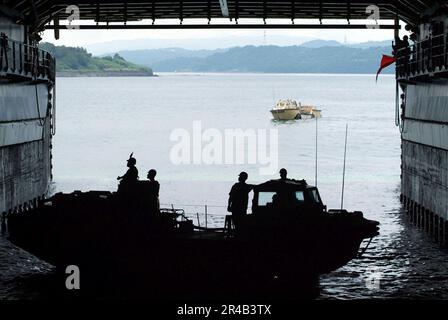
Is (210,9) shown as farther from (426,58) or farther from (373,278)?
(373,278)

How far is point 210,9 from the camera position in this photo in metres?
49.0

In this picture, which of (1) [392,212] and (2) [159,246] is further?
(1) [392,212]

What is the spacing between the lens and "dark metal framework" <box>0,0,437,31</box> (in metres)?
47.2

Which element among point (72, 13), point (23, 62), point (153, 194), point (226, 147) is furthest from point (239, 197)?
point (226, 147)

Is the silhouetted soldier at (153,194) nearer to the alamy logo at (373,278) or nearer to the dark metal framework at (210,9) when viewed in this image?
the alamy logo at (373,278)

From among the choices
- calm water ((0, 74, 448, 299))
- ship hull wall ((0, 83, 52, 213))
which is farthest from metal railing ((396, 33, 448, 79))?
ship hull wall ((0, 83, 52, 213))

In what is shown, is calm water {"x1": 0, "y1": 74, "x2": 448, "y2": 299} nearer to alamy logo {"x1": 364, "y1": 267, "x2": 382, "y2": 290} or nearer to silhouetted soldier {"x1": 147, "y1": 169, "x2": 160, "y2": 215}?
alamy logo {"x1": 364, "y1": 267, "x2": 382, "y2": 290}

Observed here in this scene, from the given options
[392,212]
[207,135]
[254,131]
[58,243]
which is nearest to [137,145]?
[207,135]

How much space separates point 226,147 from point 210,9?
71.5 m

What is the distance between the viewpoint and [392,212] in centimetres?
5516

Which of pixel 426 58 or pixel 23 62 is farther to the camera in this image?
pixel 23 62

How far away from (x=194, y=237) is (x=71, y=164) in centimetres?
7273

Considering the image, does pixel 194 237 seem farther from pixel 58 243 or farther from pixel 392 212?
pixel 392 212

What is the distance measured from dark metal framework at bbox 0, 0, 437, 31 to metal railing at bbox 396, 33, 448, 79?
261cm
